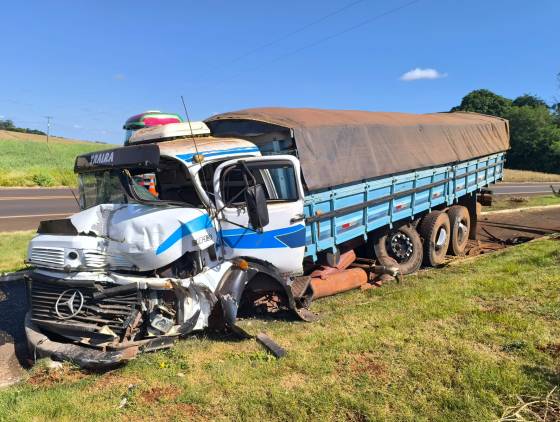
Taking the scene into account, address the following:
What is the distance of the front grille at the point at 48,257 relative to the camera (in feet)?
13.8

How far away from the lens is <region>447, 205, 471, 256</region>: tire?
366 inches

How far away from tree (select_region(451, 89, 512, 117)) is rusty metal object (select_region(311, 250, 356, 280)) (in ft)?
197

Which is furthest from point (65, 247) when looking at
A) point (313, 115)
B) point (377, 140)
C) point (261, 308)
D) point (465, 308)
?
point (377, 140)

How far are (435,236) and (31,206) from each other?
15179 millimetres

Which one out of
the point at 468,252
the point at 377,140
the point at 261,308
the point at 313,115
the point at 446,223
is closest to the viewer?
the point at 261,308

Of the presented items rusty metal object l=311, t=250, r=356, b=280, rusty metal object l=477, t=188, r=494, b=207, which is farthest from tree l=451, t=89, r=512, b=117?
rusty metal object l=311, t=250, r=356, b=280

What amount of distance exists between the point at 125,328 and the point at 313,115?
3814 millimetres

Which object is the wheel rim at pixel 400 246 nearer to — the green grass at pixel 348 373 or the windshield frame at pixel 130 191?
the green grass at pixel 348 373

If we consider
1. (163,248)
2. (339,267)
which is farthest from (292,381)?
(339,267)

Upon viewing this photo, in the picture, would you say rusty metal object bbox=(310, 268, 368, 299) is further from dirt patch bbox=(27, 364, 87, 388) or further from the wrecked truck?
dirt patch bbox=(27, 364, 87, 388)

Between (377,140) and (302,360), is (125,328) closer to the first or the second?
(302,360)

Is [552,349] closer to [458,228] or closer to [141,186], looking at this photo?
[141,186]

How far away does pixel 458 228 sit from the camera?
9.53m

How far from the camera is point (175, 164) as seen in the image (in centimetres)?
483
